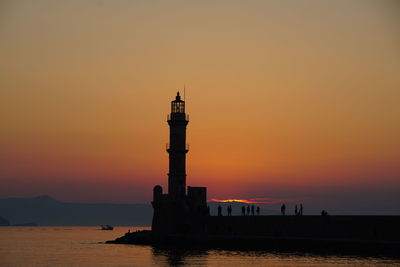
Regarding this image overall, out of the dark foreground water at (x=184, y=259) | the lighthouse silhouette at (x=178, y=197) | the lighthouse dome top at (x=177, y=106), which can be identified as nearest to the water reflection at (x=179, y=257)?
the dark foreground water at (x=184, y=259)

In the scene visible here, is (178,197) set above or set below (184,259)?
above

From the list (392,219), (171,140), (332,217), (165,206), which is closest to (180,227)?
(165,206)

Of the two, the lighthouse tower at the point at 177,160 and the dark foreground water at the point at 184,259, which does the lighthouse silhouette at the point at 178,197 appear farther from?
the dark foreground water at the point at 184,259

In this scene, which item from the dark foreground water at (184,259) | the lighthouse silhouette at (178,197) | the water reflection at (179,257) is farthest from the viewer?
the lighthouse silhouette at (178,197)

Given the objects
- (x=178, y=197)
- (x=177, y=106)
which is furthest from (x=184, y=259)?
(x=177, y=106)

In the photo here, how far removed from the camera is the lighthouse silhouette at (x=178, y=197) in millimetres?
87500

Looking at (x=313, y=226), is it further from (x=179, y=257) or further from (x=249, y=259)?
(x=179, y=257)

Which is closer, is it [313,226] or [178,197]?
[313,226]

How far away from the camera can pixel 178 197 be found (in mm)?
88750

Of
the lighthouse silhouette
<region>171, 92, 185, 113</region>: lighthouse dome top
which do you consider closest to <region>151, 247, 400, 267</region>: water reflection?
the lighthouse silhouette

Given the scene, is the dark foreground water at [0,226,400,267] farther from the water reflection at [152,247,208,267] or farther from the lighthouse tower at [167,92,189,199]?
the lighthouse tower at [167,92,189,199]

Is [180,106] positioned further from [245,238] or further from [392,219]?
[392,219]

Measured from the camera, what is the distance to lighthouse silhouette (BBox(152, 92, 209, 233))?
87.5 m

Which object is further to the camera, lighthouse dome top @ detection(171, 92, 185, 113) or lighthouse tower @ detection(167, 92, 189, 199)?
lighthouse dome top @ detection(171, 92, 185, 113)
